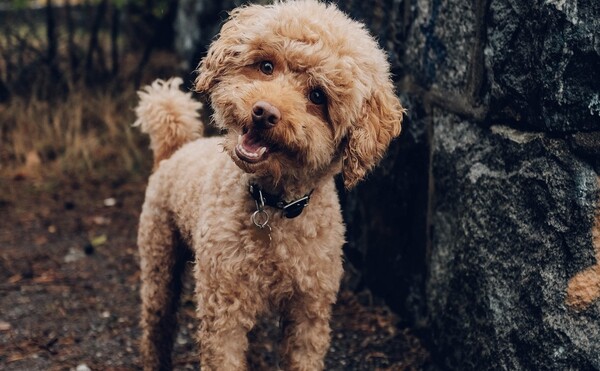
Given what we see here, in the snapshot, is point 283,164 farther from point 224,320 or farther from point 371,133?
point 224,320

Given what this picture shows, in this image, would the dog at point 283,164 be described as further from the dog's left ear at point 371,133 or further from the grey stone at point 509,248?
the grey stone at point 509,248

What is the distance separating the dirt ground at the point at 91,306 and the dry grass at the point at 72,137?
47 centimetres

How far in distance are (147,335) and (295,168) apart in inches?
50.6

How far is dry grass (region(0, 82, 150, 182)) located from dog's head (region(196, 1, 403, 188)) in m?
3.81

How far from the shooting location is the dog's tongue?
2326 mm

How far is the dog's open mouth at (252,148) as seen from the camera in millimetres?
2328

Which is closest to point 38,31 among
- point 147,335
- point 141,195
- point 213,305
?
point 141,195

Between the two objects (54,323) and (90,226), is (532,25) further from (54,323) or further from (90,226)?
(90,226)

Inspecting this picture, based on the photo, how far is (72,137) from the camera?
638 cm

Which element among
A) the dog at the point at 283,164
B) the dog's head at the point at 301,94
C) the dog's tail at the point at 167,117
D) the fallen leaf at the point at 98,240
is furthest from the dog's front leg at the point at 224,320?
the fallen leaf at the point at 98,240

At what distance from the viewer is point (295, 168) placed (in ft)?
8.09

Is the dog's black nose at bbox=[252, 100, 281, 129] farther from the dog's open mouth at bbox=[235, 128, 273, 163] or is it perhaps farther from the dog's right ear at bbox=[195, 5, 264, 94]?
the dog's right ear at bbox=[195, 5, 264, 94]

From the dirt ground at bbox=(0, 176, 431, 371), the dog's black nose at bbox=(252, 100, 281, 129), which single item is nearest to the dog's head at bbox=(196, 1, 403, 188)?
the dog's black nose at bbox=(252, 100, 281, 129)

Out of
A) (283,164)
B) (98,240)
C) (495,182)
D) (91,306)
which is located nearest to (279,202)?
(283,164)
